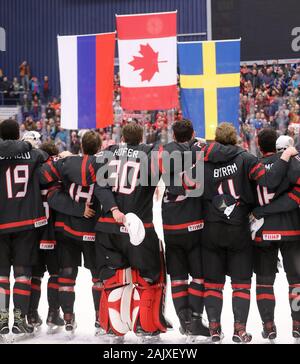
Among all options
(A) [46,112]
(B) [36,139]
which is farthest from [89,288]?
(A) [46,112]

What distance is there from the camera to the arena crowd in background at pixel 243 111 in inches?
690

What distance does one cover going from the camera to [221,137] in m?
5.03

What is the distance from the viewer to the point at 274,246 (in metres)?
Answer: 4.98

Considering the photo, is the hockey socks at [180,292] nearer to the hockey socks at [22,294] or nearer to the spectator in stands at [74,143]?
the hockey socks at [22,294]

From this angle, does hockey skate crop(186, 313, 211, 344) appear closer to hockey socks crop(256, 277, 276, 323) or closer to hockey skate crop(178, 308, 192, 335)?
hockey skate crop(178, 308, 192, 335)

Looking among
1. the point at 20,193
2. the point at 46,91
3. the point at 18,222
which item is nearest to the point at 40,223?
the point at 18,222

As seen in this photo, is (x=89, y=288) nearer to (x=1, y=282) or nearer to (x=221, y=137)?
(x=1, y=282)

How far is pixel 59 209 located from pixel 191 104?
242 inches

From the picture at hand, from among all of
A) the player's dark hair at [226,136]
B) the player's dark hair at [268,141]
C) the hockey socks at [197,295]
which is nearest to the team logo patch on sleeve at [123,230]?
the hockey socks at [197,295]

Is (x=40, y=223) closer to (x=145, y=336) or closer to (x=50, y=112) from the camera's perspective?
(x=145, y=336)

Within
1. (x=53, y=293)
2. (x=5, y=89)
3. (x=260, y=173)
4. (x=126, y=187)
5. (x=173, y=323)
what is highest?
(x=5, y=89)

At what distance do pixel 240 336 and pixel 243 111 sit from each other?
47.8 ft

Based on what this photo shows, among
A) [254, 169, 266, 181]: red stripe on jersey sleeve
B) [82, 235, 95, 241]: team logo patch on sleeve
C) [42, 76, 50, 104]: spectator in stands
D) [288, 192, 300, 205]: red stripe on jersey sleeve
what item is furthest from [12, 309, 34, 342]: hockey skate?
[42, 76, 50, 104]: spectator in stands

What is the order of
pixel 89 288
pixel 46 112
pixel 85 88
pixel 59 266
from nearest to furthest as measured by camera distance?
pixel 59 266, pixel 89 288, pixel 85 88, pixel 46 112
